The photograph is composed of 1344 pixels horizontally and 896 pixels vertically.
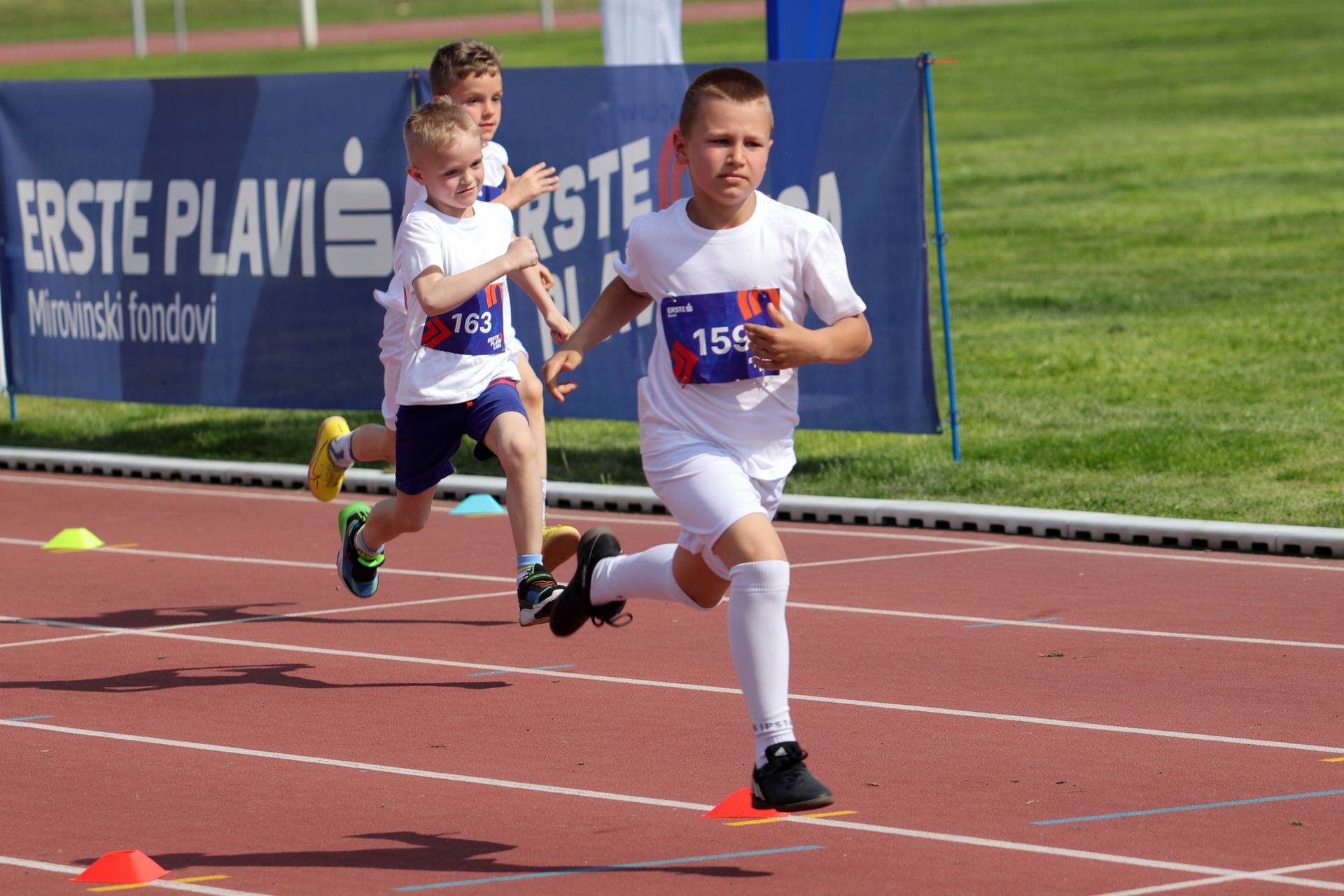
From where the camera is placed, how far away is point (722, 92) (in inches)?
220

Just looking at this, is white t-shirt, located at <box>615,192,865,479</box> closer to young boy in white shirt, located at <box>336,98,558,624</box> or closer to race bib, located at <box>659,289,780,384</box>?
race bib, located at <box>659,289,780,384</box>

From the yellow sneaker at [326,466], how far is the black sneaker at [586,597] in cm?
313

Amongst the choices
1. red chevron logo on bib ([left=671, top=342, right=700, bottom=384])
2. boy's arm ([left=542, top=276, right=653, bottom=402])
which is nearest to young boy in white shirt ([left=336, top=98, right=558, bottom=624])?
boy's arm ([left=542, top=276, right=653, bottom=402])

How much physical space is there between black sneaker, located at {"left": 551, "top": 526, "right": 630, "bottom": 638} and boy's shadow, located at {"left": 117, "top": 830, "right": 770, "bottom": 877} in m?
0.99

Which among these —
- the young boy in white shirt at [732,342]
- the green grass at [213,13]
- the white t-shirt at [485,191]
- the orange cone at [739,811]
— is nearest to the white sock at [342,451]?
the white t-shirt at [485,191]

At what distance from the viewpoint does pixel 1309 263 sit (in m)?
19.4

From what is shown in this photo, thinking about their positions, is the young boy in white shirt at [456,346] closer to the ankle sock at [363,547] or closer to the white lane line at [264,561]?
the ankle sock at [363,547]

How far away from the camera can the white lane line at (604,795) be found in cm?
526

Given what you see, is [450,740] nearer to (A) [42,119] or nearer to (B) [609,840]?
(B) [609,840]

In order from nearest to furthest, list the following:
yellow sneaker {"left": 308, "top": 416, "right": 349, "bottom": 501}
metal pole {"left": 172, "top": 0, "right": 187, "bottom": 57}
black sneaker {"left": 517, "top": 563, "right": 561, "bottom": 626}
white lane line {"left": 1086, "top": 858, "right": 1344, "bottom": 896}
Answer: white lane line {"left": 1086, "top": 858, "right": 1344, "bottom": 896}
black sneaker {"left": 517, "top": 563, "right": 561, "bottom": 626}
yellow sneaker {"left": 308, "top": 416, "right": 349, "bottom": 501}
metal pole {"left": 172, "top": 0, "right": 187, "bottom": 57}

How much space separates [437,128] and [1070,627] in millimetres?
3005

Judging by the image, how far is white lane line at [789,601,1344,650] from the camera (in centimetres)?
798

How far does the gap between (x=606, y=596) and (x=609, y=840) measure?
36.1 inches

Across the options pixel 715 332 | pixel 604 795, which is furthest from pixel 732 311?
pixel 604 795
